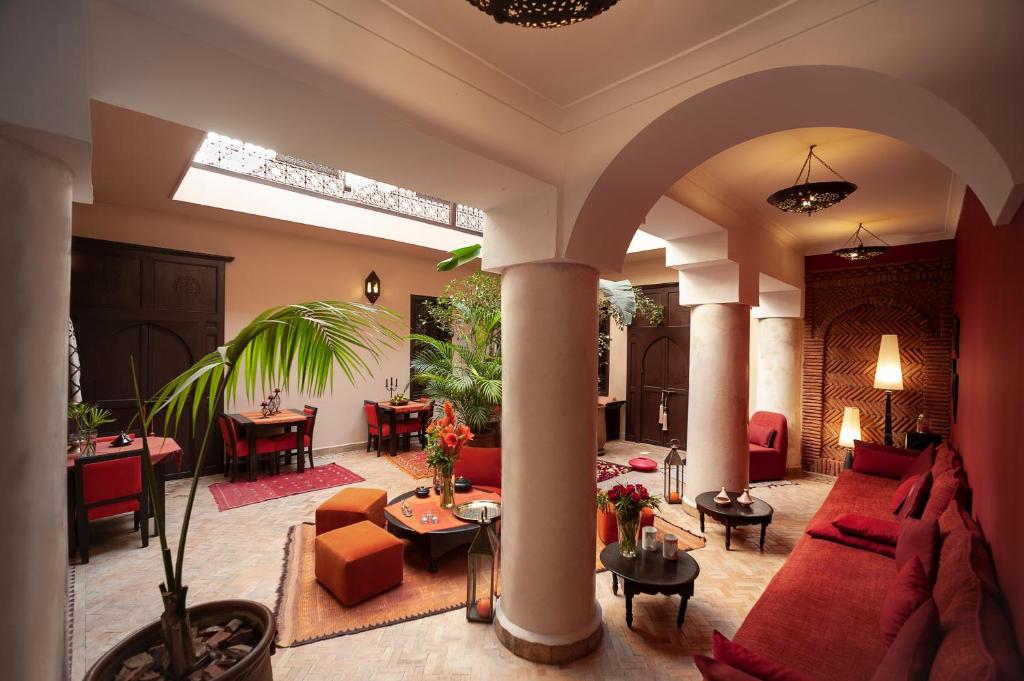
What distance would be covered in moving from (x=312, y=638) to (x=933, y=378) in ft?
27.7

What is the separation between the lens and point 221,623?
232 centimetres

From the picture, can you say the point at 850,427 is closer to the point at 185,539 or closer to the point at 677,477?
the point at 677,477

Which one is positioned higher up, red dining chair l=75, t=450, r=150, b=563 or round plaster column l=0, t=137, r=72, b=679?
round plaster column l=0, t=137, r=72, b=679

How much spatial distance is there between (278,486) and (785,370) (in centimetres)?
810

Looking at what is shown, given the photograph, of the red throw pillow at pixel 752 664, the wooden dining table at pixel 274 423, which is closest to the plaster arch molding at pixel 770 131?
the red throw pillow at pixel 752 664

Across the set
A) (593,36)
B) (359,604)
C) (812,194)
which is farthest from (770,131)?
(359,604)

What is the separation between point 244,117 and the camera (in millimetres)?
2230

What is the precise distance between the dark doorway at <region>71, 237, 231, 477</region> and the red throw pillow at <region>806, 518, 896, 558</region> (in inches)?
268

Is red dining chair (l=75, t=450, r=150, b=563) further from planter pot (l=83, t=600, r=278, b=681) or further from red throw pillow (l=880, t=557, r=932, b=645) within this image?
red throw pillow (l=880, t=557, r=932, b=645)

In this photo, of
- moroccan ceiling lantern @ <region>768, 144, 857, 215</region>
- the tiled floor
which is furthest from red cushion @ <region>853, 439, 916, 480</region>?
moroccan ceiling lantern @ <region>768, 144, 857, 215</region>

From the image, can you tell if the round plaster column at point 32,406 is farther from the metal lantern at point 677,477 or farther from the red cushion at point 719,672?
the metal lantern at point 677,477

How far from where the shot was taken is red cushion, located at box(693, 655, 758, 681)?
1.80m

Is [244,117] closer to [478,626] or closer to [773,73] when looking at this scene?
[773,73]

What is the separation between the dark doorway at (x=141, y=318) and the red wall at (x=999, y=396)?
23.7 feet
